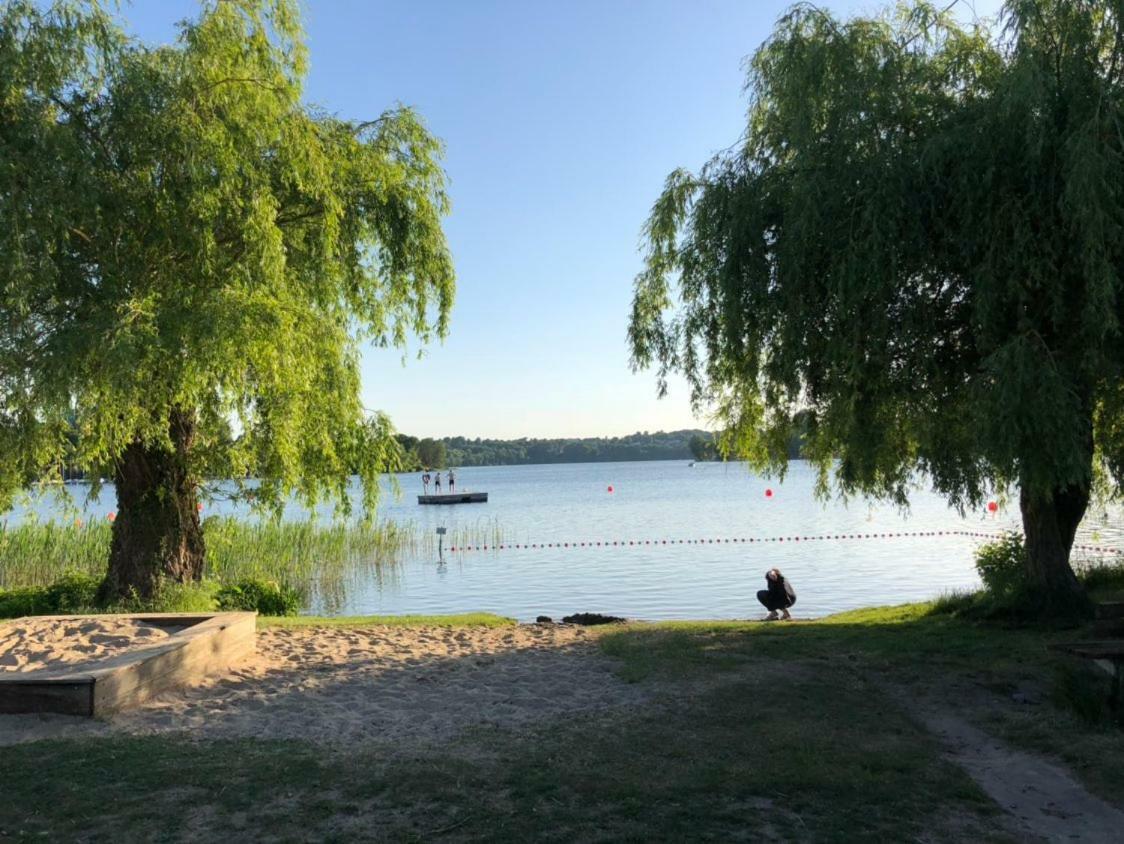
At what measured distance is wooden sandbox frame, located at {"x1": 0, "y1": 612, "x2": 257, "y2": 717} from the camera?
7219 mm

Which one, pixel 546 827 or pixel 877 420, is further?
pixel 877 420

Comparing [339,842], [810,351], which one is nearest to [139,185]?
[810,351]

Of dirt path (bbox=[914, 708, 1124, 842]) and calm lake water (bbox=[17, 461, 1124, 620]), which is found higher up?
dirt path (bbox=[914, 708, 1124, 842])

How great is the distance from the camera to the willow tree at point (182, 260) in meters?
9.41

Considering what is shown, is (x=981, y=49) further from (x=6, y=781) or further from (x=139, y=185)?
(x=6, y=781)

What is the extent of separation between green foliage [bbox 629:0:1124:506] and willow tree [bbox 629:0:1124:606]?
0.02 meters

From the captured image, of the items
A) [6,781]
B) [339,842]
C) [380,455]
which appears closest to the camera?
[339,842]

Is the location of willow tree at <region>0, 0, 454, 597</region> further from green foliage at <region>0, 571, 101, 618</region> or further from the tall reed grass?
the tall reed grass

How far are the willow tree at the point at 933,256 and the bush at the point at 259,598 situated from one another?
8137 millimetres

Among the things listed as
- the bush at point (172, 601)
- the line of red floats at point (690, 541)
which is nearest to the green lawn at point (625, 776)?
the bush at point (172, 601)

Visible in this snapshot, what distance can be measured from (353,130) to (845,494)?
847 cm

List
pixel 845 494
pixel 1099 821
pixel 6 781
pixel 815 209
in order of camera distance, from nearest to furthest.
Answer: pixel 1099 821
pixel 6 781
pixel 815 209
pixel 845 494

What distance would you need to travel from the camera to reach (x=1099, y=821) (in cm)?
515

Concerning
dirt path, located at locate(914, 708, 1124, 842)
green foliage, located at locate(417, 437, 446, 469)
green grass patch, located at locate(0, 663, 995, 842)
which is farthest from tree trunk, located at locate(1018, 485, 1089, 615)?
green foliage, located at locate(417, 437, 446, 469)
